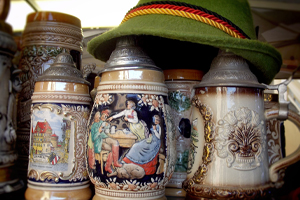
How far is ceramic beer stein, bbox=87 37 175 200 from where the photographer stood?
1.83ft

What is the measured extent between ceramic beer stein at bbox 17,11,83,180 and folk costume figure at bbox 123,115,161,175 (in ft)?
1.30

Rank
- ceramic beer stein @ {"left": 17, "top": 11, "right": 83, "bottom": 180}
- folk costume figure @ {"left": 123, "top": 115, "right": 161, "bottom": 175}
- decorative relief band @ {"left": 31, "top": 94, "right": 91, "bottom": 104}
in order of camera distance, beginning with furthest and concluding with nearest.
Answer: ceramic beer stein @ {"left": 17, "top": 11, "right": 83, "bottom": 180}, decorative relief band @ {"left": 31, "top": 94, "right": 91, "bottom": 104}, folk costume figure @ {"left": 123, "top": 115, "right": 161, "bottom": 175}

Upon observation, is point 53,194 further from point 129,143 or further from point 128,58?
point 128,58

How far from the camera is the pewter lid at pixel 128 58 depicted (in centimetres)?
60

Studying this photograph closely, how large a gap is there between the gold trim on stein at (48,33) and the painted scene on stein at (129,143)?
0.32 meters

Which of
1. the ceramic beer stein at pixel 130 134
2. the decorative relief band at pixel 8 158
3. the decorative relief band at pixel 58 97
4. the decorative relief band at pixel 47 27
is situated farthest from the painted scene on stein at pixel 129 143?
the decorative relief band at pixel 47 27

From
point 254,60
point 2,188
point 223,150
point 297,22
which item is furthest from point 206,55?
point 297,22

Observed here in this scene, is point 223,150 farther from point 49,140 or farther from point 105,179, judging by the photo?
point 49,140

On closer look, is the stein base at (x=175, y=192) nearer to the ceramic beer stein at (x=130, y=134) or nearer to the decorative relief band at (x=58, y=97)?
the ceramic beer stein at (x=130, y=134)

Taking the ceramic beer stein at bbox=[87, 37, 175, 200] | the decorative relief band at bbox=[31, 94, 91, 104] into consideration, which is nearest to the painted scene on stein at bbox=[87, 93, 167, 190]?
the ceramic beer stein at bbox=[87, 37, 175, 200]

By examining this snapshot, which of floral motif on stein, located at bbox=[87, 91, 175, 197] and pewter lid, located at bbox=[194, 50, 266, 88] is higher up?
pewter lid, located at bbox=[194, 50, 266, 88]

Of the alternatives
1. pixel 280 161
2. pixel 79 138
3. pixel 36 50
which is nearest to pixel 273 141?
pixel 280 161

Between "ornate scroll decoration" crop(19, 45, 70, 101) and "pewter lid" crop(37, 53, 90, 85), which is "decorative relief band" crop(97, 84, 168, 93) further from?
"ornate scroll decoration" crop(19, 45, 70, 101)

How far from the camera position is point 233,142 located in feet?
1.89
